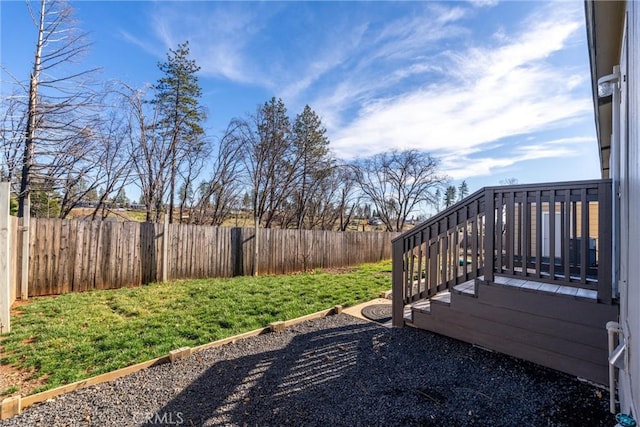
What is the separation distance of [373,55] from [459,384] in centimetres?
829

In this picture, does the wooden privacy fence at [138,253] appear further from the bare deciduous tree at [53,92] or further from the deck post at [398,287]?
the deck post at [398,287]

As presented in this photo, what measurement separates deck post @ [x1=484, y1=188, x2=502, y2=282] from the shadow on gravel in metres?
0.95

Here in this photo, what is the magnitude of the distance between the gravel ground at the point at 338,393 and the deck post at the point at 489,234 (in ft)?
3.14

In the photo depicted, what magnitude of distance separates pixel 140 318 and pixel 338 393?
354cm

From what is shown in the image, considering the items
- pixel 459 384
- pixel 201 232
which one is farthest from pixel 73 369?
pixel 201 232

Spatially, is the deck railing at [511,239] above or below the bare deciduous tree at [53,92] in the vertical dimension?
below

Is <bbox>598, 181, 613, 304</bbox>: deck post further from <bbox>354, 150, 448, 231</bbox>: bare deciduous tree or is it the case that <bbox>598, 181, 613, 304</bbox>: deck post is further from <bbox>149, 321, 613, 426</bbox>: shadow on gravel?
<bbox>354, 150, 448, 231</bbox>: bare deciduous tree

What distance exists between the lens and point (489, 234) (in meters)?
3.31

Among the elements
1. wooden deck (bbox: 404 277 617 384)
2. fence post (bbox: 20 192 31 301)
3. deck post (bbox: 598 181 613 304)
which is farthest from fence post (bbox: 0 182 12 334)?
deck post (bbox: 598 181 613 304)

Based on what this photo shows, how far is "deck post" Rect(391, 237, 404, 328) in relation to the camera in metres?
4.19

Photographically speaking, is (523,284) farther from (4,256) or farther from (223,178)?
(223,178)

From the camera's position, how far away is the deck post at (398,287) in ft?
13.7

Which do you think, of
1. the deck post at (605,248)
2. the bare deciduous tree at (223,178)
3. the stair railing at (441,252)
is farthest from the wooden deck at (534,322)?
the bare deciduous tree at (223,178)

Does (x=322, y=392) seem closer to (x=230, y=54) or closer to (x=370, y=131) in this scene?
(x=230, y=54)
